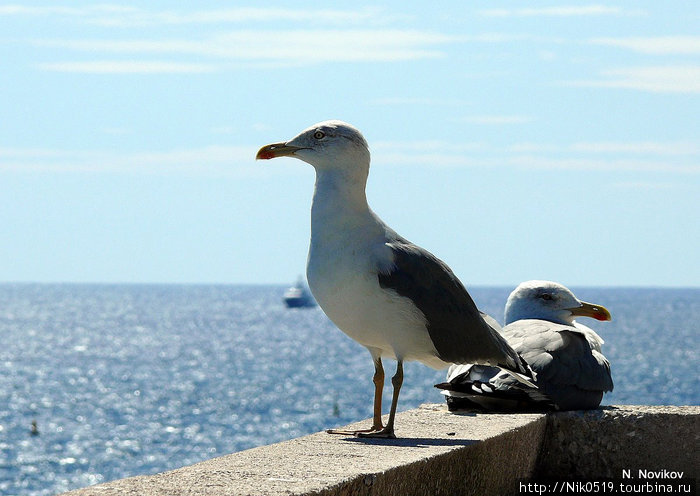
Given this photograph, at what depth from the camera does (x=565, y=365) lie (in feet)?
21.5

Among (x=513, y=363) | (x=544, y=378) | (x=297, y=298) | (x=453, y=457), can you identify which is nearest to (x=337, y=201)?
(x=513, y=363)

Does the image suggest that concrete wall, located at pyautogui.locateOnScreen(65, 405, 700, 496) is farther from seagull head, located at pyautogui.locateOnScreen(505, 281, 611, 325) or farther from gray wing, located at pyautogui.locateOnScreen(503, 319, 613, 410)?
seagull head, located at pyautogui.locateOnScreen(505, 281, 611, 325)

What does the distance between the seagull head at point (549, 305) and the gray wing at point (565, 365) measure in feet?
2.96

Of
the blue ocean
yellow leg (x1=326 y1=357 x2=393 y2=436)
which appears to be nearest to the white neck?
yellow leg (x1=326 y1=357 x2=393 y2=436)

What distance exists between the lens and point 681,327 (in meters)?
148

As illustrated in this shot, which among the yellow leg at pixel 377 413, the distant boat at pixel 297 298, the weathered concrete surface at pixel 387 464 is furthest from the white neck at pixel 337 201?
the distant boat at pixel 297 298

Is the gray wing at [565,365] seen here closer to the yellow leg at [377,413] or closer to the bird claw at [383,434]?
the yellow leg at [377,413]

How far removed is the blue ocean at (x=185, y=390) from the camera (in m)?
47.4

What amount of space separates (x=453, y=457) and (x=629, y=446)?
5.60 feet

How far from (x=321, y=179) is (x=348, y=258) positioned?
51 cm

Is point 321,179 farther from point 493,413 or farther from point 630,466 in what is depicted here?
point 630,466

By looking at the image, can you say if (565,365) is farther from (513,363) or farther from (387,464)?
(387,464)

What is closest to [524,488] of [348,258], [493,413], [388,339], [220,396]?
[493,413]

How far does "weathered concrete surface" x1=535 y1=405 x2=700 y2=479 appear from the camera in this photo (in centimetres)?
622
